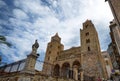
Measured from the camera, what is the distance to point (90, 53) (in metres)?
26.6

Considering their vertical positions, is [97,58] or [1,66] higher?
[97,58]

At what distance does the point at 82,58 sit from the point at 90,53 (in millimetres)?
2451

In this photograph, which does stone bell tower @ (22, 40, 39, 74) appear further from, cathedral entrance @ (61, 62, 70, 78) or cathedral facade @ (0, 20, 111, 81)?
cathedral entrance @ (61, 62, 70, 78)

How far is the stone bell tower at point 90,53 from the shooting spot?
2333 centimetres

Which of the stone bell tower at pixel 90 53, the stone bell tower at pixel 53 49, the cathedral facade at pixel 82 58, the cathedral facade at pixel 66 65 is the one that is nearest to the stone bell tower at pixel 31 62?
the cathedral facade at pixel 66 65

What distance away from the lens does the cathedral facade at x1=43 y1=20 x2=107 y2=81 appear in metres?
23.4

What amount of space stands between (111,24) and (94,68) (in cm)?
1528

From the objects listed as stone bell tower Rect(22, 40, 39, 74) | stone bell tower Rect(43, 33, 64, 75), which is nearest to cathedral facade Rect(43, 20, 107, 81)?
stone bell tower Rect(43, 33, 64, 75)

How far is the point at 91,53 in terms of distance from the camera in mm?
26375

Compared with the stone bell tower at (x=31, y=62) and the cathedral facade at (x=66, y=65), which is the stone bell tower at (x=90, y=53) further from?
the stone bell tower at (x=31, y=62)

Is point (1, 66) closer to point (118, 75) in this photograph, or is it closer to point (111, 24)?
point (118, 75)

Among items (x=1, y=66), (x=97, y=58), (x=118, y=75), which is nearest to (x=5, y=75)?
(x=1, y=66)

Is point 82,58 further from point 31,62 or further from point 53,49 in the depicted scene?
point 31,62

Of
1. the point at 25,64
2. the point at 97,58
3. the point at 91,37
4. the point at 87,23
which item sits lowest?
the point at 25,64
